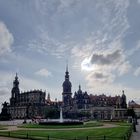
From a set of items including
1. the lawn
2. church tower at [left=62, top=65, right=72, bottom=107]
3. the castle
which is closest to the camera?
the lawn

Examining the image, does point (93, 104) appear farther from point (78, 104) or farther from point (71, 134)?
point (71, 134)

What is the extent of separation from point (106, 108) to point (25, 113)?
52.2m

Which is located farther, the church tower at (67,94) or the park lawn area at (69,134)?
the church tower at (67,94)

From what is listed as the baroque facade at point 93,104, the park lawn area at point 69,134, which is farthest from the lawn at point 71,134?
the baroque facade at point 93,104

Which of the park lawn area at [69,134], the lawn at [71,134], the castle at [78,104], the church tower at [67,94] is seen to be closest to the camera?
the lawn at [71,134]

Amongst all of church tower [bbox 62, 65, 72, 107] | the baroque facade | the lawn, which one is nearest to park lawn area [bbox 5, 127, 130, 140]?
the lawn

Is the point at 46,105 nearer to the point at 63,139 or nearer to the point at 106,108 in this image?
the point at 106,108

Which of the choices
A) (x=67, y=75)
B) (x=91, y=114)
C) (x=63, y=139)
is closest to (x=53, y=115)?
(x=91, y=114)

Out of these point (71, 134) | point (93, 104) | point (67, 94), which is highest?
point (67, 94)

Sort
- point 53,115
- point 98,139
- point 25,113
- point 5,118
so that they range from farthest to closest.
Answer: point 25,113 < point 53,115 < point 5,118 < point 98,139

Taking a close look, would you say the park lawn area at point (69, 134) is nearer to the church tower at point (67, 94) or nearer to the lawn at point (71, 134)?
the lawn at point (71, 134)

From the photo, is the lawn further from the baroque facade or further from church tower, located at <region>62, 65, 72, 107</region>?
church tower, located at <region>62, 65, 72, 107</region>

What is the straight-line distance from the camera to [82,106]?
7480 inches

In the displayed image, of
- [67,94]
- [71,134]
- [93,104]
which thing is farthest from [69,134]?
[67,94]
